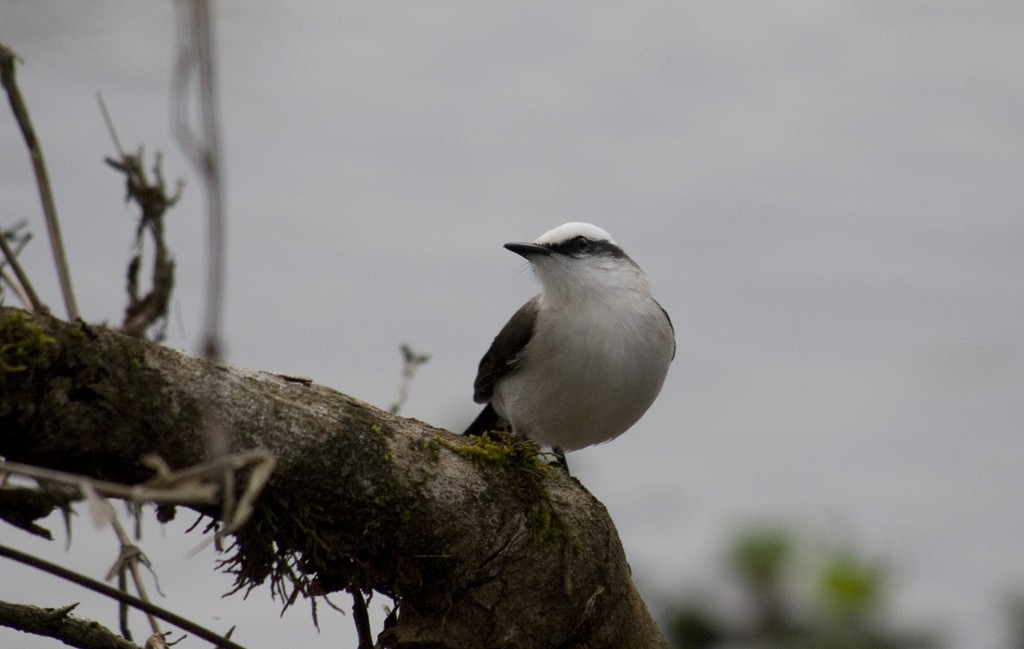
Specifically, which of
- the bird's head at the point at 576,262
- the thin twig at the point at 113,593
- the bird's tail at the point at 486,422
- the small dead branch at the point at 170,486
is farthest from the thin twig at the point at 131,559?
the bird's tail at the point at 486,422

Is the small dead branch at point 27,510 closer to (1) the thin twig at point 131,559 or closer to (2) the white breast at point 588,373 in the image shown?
(1) the thin twig at point 131,559

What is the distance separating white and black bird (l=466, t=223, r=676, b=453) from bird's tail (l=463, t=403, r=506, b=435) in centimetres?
26

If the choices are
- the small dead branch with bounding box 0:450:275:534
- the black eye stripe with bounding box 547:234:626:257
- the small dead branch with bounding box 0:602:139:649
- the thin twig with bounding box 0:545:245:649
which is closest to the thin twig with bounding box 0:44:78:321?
the small dead branch with bounding box 0:602:139:649

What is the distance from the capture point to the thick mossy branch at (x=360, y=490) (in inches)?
91.3

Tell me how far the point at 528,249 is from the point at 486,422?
39.9 inches

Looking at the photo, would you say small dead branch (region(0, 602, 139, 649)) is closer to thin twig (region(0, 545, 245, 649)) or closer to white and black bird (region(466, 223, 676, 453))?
thin twig (region(0, 545, 245, 649))

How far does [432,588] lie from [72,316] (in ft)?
3.70

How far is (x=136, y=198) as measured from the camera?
11.0 feet

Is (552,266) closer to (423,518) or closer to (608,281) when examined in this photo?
(608,281)

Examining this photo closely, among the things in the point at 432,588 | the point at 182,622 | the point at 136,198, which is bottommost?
the point at 182,622

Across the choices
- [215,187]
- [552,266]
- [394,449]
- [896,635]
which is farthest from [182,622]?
[552,266]

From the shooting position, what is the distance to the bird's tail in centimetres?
578

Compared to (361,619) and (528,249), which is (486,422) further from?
(361,619)

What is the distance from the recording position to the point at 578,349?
4.98m
